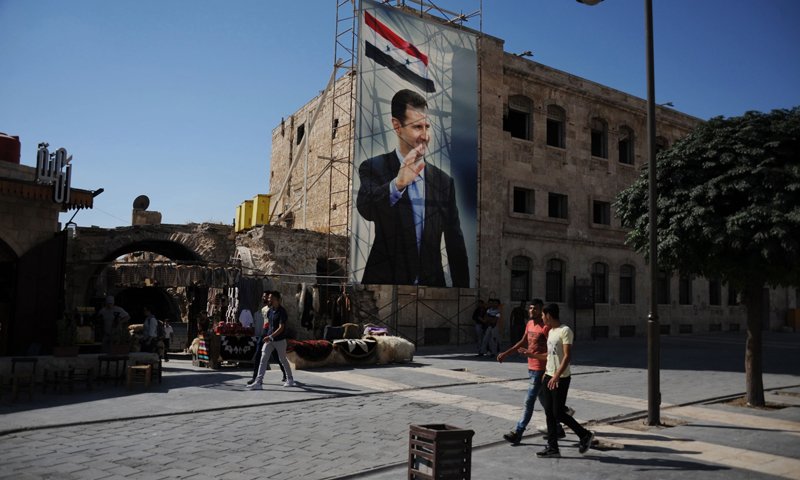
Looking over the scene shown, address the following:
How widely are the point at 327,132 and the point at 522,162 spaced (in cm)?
830

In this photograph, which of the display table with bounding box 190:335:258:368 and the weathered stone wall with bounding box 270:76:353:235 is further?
the weathered stone wall with bounding box 270:76:353:235

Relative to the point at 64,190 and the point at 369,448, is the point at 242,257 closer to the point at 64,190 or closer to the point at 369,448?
the point at 64,190

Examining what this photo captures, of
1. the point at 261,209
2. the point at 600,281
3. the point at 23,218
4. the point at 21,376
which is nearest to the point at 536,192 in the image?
the point at 600,281

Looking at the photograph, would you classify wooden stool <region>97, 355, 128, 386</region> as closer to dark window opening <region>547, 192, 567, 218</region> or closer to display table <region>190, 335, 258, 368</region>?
display table <region>190, 335, 258, 368</region>

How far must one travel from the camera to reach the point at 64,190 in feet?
40.6

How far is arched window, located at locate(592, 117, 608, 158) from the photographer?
93.1ft

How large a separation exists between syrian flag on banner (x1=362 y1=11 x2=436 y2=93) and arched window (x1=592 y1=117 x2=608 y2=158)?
10.7 meters

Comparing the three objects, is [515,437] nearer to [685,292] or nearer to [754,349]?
[754,349]

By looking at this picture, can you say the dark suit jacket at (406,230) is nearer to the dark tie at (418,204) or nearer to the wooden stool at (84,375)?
the dark tie at (418,204)

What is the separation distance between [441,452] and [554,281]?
2182cm

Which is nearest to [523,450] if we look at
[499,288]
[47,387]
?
[47,387]

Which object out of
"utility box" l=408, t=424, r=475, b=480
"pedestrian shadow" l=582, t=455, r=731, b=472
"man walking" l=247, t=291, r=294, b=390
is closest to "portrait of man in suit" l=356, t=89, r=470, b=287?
"man walking" l=247, t=291, r=294, b=390

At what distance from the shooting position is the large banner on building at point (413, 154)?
19.6 metres

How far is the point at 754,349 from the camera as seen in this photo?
1048 cm
